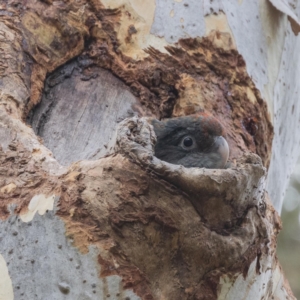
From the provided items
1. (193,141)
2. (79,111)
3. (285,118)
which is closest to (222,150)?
(193,141)

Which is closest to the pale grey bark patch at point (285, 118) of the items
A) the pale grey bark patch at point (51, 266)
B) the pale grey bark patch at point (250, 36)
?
the pale grey bark patch at point (250, 36)

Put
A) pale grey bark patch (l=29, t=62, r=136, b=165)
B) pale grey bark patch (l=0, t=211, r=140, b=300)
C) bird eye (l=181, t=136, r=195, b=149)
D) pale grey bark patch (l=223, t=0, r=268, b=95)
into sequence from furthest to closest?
pale grey bark patch (l=223, t=0, r=268, b=95) < bird eye (l=181, t=136, r=195, b=149) < pale grey bark patch (l=29, t=62, r=136, b=165) < pale grey bark patch (l=0, t=211, r=140, b=300)

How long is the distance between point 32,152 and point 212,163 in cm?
57

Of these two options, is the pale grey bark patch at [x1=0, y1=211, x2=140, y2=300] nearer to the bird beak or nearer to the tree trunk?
the tree trunk

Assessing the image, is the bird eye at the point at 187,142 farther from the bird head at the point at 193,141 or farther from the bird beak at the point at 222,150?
the bird beak at the point at 222,150

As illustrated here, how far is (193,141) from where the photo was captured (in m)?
1.70

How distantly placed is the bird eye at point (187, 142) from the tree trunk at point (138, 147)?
94mm

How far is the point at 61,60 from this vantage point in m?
1.74

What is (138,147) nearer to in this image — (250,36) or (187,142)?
(187,142)

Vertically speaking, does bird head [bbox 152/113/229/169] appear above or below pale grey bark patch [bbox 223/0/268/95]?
below

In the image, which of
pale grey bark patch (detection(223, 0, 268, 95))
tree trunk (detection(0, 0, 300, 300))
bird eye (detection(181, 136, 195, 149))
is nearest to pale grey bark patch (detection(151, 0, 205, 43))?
tree trunk (detection(0, 0, 300, 300))

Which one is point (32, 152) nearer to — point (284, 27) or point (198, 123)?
point (198, 123)

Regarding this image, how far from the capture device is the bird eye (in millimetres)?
1691

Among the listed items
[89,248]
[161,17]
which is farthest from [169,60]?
[89,248]
